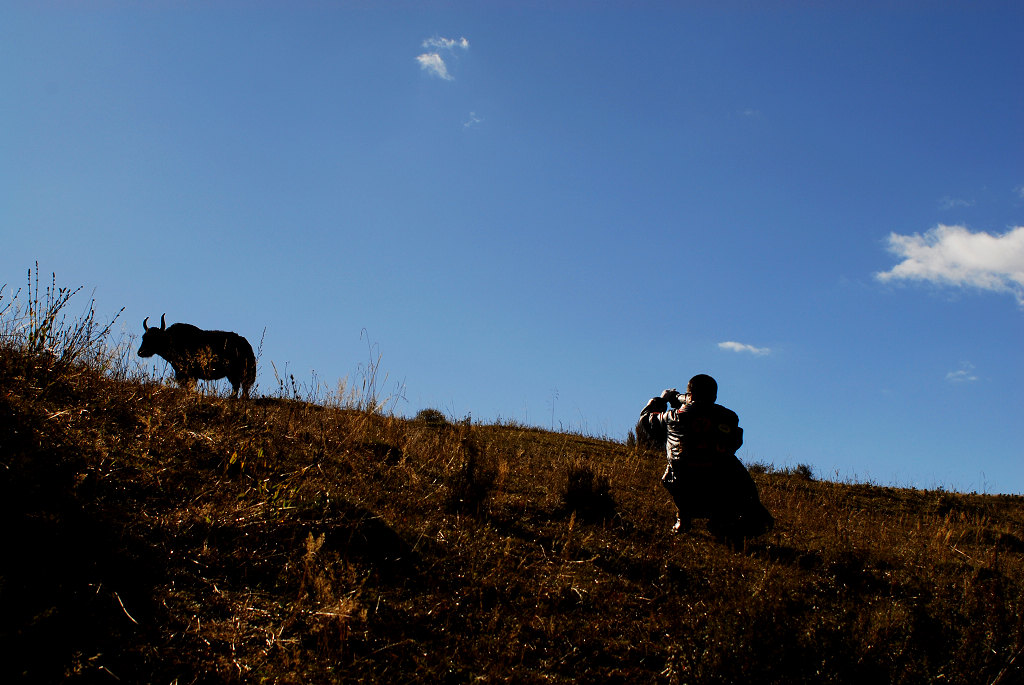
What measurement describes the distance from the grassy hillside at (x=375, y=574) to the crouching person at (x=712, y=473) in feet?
1.01

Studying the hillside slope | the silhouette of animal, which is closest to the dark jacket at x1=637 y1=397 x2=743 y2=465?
the hillside slope

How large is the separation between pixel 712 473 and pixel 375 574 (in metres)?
3.56

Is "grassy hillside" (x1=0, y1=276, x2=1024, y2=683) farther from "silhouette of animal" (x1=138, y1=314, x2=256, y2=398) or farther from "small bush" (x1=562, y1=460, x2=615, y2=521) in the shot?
"silhouette of animal" (x1=138, y1=314, x2=256, y2=398)

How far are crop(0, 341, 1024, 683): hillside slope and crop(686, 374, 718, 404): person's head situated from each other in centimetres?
138

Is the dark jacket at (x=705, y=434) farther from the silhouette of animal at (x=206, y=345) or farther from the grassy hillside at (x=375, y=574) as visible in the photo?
the silhouette of animal at (x=206, y=345)

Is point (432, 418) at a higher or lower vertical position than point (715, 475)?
higher

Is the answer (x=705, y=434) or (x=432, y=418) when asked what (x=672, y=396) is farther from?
(x=432, y=418)

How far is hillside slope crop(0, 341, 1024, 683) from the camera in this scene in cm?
353

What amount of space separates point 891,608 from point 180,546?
16.9ft

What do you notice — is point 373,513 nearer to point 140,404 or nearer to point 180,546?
point 180,546

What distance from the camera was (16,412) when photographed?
193 inches

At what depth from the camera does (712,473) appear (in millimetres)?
6535

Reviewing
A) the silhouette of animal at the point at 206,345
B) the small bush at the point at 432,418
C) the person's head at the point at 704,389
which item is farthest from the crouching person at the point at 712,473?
the silhouette of animal at the point at 206,345

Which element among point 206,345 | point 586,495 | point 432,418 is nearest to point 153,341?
point 206,345
